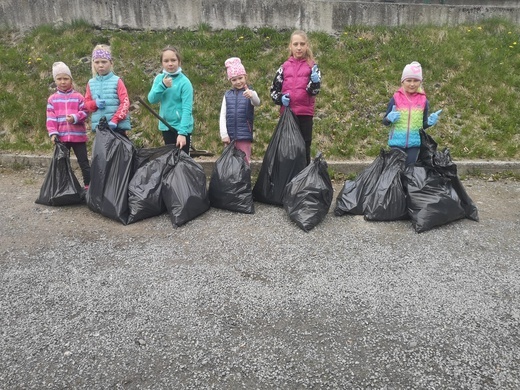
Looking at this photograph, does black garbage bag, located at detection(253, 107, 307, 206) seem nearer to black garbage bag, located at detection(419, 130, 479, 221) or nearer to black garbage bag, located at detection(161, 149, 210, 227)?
black garbage bag, located at detection(161, 149, 210, 227)

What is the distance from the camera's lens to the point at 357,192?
438 cm

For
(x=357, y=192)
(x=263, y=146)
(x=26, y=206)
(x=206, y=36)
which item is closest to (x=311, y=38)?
(x=206, y=36)

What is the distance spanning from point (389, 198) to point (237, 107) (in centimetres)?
170

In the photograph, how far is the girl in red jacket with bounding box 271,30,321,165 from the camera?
14.4 ft

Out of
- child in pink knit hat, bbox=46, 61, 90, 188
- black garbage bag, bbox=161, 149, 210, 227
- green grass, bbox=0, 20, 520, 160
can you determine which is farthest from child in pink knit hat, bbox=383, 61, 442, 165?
child in pink knit hat, bbox=46, 61, 90, 188

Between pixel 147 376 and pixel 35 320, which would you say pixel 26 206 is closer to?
pixel 35 320

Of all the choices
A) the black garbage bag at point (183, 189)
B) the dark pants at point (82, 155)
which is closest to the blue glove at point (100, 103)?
the dark pants at point (82, 155)

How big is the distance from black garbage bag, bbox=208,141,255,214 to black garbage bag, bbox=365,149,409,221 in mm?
1145

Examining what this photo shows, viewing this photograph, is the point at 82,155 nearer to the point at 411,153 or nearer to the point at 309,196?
the point at 309,196

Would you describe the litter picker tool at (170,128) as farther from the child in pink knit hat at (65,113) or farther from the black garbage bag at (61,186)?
the black garbage bag at (61,186)

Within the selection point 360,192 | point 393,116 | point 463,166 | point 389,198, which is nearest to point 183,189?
point 360,192

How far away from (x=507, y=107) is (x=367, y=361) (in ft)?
18.3

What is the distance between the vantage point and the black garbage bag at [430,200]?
158 inches

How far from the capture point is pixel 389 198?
418 cm
